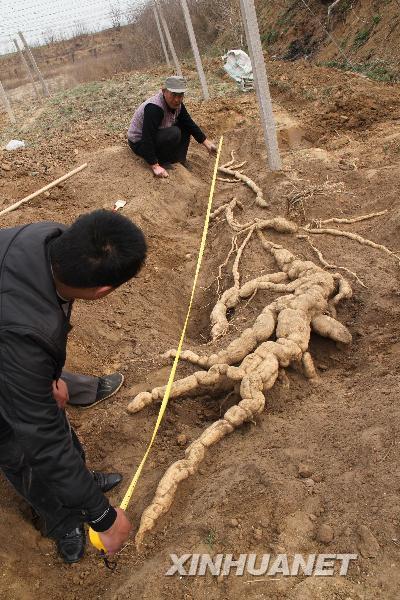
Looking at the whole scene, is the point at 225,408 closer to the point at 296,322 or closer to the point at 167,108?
the point at 296,322

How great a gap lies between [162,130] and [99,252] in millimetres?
4889

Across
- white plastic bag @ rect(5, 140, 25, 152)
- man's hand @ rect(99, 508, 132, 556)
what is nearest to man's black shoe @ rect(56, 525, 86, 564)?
man's hand @ rect(99, 508, 132, 556)

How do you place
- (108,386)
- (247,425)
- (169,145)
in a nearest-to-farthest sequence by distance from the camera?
(247,425)
(108,386)
(169,145)

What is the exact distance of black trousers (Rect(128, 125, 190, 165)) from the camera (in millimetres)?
5938

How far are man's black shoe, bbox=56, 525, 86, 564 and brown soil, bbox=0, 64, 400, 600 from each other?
0.16ft

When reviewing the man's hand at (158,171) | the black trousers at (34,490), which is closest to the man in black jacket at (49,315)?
the black trousers at (34,490)

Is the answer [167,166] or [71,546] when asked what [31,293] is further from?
[167,166]

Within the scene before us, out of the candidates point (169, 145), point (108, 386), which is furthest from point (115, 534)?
point (169, 145)

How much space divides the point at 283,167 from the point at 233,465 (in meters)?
4.50

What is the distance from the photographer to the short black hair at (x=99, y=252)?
1508 millimetres

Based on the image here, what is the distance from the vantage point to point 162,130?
5934 millimetres

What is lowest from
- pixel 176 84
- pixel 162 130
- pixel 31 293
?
pixel 162 130

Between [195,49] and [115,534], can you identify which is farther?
[195,49]

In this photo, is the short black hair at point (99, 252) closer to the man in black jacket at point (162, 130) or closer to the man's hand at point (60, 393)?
the man's hand at point (60, 393)
